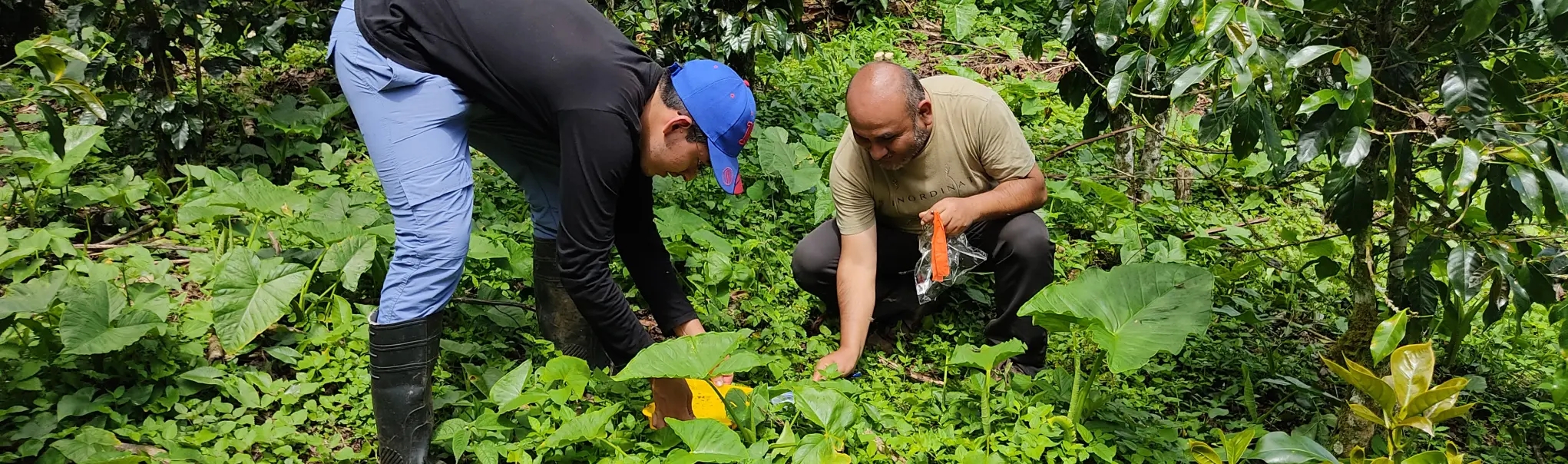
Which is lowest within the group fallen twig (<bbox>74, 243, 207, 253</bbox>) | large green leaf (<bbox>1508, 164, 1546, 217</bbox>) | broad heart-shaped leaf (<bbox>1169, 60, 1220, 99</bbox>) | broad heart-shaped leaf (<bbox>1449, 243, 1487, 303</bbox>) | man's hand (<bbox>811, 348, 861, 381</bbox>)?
man's hand (<bbox>811, 348, 861, 381</bbox>)

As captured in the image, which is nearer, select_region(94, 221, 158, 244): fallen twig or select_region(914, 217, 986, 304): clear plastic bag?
select_region(914, 217, 986, 304): clear plastic bag

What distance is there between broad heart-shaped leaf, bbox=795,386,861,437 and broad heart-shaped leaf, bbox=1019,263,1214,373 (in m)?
0.48

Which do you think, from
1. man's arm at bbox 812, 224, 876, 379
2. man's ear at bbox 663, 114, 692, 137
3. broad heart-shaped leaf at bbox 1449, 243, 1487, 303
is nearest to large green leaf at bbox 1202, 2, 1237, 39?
broad heart-shaped leaf at bbox 1449, 243, 1487, 303

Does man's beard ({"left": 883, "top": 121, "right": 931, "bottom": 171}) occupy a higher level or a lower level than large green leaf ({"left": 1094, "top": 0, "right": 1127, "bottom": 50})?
lower

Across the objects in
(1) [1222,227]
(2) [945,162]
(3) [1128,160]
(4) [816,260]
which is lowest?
(1) [1222,227]

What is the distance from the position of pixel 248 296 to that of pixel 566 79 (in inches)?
47.1

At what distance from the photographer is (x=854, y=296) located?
2955 millimetres

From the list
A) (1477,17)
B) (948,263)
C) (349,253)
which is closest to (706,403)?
(948,263)

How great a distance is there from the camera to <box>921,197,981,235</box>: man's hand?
285 cm

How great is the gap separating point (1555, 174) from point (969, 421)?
1427 millimetres

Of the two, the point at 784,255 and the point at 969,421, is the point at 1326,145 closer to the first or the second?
the point at 969,421

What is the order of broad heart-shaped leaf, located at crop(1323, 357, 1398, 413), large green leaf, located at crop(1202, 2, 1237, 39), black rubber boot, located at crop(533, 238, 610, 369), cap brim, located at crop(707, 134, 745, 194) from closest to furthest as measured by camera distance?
large green leaf, located at crop(1202, 2, 1237, 39) < broad heart-shaped leaf, located at crop(1323, 357, 1398, 413) < cap brim, located at crop(707, 134, 745, 194) < black rubber boot, located at crop(533, 238, 610, 369)

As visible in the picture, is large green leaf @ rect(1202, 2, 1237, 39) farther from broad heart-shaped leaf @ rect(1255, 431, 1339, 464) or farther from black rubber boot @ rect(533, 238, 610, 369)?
black rubber boot @ rect(533, 238, 610, 369)

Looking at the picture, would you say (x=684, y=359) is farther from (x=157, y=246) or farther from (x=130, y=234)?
(x=130, y=234)
